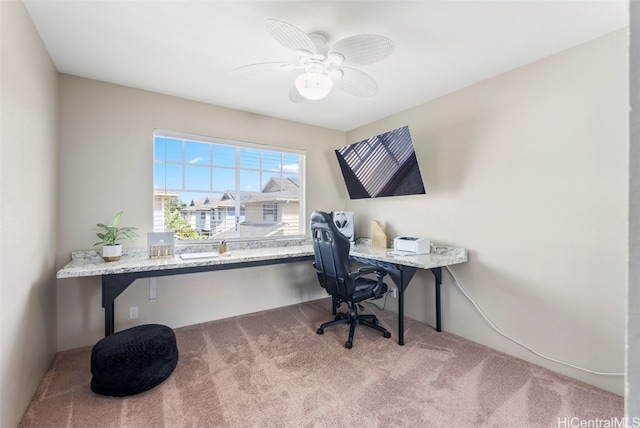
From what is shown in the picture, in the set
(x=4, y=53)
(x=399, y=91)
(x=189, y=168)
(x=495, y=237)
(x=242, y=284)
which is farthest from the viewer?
(x=242, y=284)

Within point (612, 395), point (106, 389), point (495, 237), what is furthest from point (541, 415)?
point (106, 389)

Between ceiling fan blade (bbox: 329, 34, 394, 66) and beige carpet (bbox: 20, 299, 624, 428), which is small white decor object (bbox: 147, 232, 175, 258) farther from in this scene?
ceiling fan blade (bbox: 329, 34, 394, 66)

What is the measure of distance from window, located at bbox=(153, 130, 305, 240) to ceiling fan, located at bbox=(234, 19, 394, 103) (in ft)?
4.63

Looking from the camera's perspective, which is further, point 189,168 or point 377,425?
point 189,168

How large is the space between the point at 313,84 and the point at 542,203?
1.99 metres

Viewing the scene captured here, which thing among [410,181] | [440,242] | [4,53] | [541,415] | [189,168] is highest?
[4,53]

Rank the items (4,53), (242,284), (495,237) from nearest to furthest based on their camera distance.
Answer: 1. (4,53)
2. (495,237)
3. (242,284)

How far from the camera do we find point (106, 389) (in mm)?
1854

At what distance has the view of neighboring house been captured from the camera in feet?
10.3

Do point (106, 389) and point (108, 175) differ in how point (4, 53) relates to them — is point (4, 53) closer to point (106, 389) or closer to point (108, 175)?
point (108, 175)

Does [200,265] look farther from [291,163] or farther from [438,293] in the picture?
[438,293]

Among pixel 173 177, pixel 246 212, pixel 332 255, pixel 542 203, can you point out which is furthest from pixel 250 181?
pixel 542 203

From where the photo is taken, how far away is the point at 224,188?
10.9 ft

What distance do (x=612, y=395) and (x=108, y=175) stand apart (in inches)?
170
